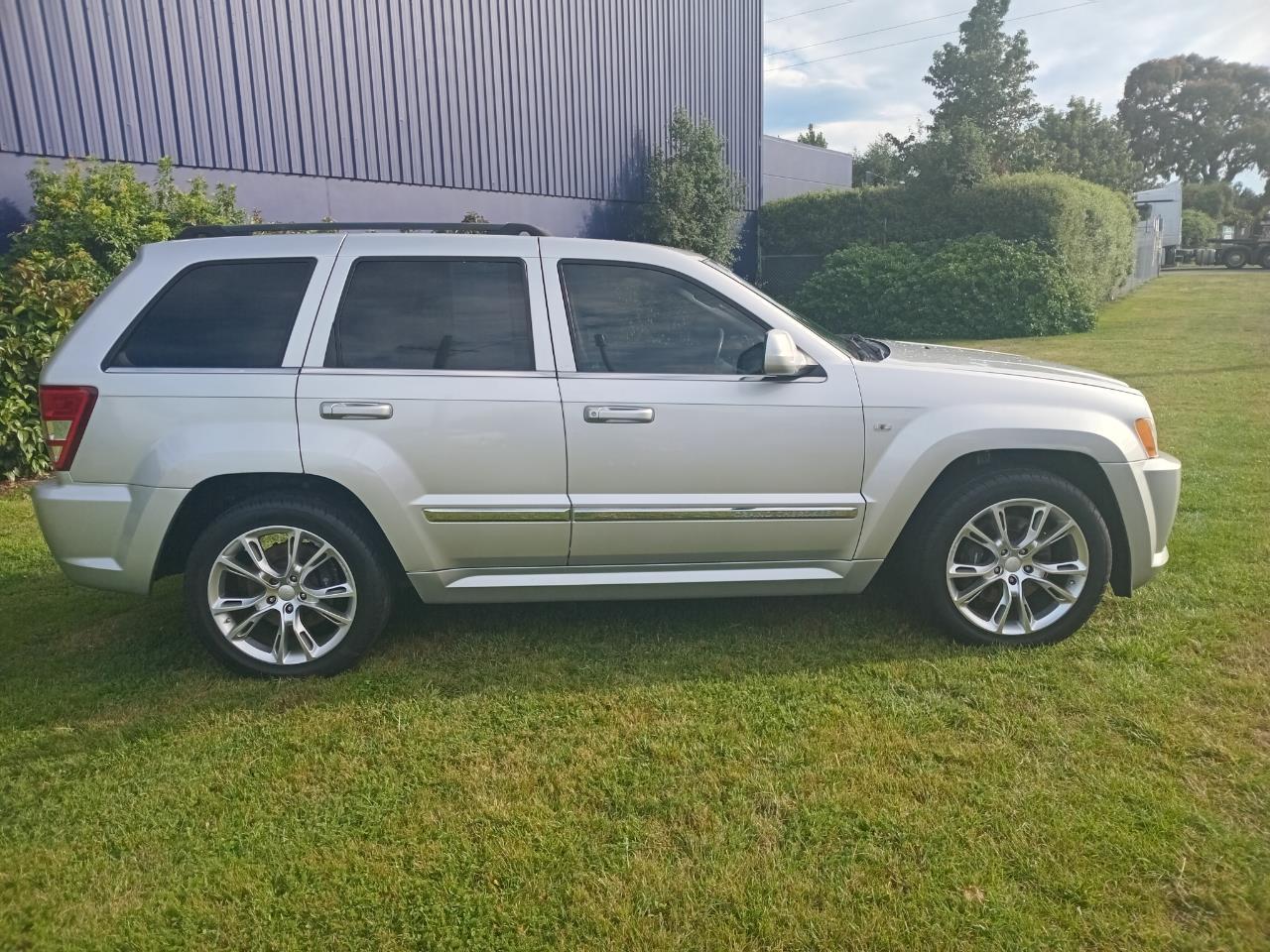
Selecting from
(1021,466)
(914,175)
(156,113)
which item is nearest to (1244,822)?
(1021,466)

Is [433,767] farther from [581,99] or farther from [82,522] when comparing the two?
[581,99]

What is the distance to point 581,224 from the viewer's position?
1434 centimetres

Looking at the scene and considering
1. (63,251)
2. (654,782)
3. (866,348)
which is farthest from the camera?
(63,251)

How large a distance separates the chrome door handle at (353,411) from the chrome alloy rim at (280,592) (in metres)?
0.50

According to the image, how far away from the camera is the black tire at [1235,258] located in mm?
35688

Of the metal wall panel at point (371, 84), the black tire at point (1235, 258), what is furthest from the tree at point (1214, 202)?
the metal wall panel at point (371, 84)

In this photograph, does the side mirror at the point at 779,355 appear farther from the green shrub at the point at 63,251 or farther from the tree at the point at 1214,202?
the tree at the point at 1214,202

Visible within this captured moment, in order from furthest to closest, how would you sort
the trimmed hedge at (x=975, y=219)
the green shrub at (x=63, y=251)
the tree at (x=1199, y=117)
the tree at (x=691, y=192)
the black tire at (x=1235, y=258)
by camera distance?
the tree at (x=1199, y=117) < the black tire at (x=1235, y=258) < the trimmed hedge at (x=975, y=219) < the tree at (x=691, y=192) < the green shrub at (x=63, y=251)

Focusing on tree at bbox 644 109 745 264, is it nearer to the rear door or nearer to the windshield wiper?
the windshield wiper

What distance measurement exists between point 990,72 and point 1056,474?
147 ft

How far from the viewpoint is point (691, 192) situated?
15062 mm

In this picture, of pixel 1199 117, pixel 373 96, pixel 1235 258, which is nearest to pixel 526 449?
pixel 373 96

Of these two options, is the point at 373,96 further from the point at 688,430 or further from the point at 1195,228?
the point at 1195,228

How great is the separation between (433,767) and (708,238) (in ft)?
46.4
